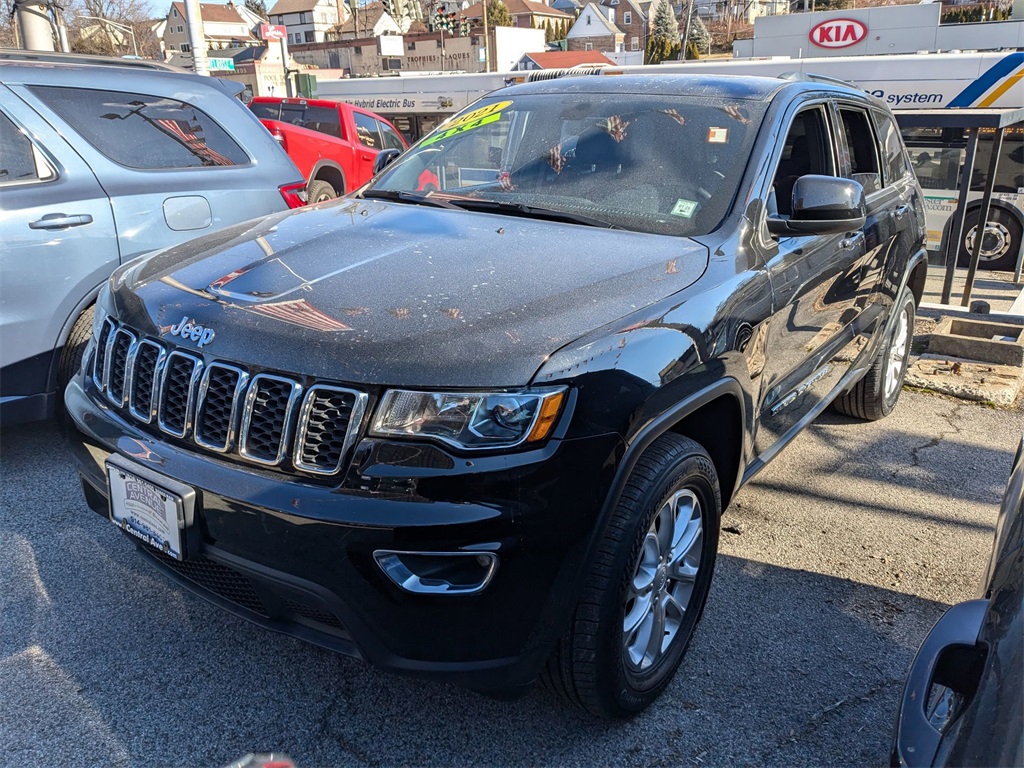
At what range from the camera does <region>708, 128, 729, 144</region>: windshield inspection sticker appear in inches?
128

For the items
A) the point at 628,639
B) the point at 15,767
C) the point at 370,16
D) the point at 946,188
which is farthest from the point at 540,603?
the point at 370,16

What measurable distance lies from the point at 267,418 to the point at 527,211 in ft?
4.73

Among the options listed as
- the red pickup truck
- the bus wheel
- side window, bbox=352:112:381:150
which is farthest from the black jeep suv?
side window, bbox=352:112:381:150

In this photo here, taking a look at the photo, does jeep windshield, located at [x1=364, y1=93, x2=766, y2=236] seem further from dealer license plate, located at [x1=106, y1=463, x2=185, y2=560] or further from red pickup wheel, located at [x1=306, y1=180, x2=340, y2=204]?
red pickup wheel, located at [x1=306, y1=180, x2=340, y2=204]

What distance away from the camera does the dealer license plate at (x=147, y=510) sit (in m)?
2.26

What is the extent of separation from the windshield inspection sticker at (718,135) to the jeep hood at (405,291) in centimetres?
60

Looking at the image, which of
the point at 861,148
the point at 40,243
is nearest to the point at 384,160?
the point at 40,243

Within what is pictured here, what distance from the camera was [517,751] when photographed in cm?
248

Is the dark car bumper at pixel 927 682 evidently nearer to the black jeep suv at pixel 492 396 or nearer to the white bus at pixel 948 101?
the black jeep suv at pixel 492 396

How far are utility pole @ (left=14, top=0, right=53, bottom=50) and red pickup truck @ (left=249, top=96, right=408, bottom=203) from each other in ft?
10.3

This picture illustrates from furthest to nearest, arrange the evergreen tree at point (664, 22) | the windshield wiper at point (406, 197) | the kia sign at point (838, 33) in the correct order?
1. the evergreen tree at point (664, 22)
2. the kia sign at point (838, 33)
3. the windshield wiper at point (406, 197)

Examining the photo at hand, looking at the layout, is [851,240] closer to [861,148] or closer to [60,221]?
[861,148]

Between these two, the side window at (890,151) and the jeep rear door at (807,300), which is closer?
the jeep rear door at (807,300)

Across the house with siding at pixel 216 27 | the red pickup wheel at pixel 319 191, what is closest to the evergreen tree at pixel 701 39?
the house with siding at pixel 216 27
